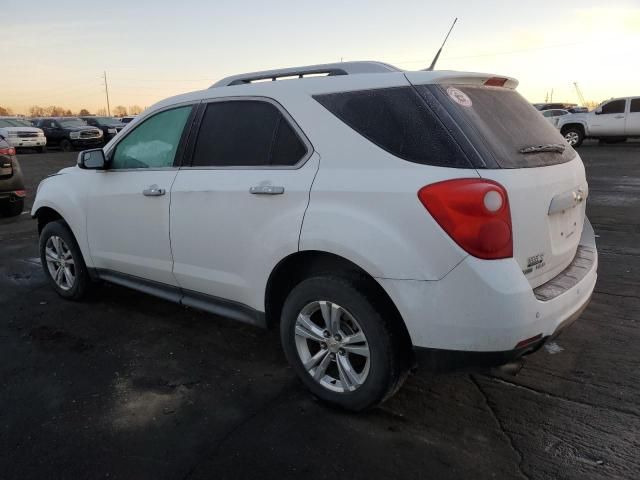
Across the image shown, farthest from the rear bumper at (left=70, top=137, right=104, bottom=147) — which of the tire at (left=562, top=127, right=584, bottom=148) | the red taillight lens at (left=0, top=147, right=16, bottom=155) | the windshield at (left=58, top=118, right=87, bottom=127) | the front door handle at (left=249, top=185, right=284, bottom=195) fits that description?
the front door handle at (left=249, top=185, right=284, bottom=195)

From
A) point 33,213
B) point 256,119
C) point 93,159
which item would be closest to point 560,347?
point 256,119

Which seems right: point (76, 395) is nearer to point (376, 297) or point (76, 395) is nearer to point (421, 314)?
point (376, 297)

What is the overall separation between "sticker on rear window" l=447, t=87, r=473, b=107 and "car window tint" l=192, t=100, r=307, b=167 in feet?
2.72

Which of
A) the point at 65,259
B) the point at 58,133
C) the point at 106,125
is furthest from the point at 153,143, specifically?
the point at 106,125

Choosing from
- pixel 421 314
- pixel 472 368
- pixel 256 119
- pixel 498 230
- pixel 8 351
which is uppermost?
pixel 256 119

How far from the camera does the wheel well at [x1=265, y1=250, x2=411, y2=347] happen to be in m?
2.59

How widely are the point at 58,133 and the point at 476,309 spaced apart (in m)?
29.5

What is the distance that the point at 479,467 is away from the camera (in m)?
2.38

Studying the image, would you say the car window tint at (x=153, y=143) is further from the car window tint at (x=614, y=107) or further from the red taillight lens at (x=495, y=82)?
the car window tint at (x=614, y=107)

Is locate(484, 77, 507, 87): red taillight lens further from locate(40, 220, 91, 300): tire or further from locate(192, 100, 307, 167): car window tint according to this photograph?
locate(40, 220, 91, 300): tire

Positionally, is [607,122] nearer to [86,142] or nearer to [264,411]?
[264,411]

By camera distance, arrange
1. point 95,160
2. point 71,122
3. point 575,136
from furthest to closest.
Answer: point 71,122 → point 575,136 → point 95,160

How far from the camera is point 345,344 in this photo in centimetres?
273

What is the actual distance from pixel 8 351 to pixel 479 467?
3276 mm
